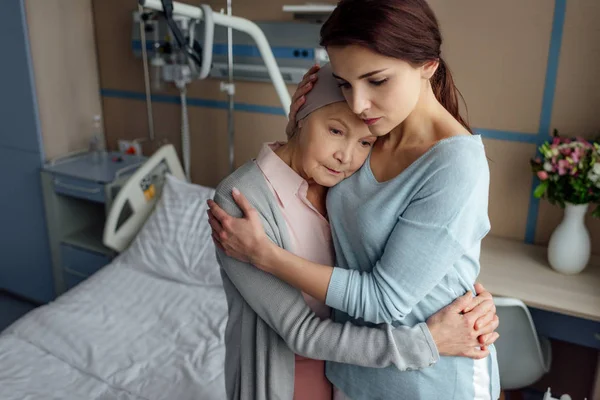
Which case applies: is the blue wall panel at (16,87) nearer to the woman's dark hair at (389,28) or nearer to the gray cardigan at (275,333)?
the gray cardigan at (275,333)

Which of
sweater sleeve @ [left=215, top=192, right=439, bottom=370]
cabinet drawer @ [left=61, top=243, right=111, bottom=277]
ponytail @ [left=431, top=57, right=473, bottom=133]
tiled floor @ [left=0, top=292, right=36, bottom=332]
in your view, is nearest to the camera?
sweater sleeve @ [left=215, top=192, right=439, bottom=370]

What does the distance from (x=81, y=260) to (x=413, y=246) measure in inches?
103

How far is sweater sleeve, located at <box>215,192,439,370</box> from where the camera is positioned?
1.01 m

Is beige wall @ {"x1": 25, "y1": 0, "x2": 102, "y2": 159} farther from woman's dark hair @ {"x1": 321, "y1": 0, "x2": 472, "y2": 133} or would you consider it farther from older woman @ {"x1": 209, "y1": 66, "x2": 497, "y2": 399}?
woman's dark hair @ {"x1": 321, "y1": 0, "x2": 472, "y2": 133}

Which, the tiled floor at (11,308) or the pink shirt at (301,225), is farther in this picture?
the tiled floor at (11,308)

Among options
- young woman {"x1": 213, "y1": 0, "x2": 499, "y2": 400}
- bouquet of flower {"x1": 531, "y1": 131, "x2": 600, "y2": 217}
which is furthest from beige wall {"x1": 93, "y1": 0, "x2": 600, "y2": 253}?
young woman {"x1": 213, "y1": 0, "x2": 499, "y2": 400}

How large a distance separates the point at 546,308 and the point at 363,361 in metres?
1.19

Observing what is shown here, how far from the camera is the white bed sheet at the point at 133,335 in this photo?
1.91 meters

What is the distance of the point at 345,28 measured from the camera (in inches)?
34.8

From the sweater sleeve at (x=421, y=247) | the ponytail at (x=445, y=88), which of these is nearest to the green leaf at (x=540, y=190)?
the ponytail at (x=445, y=88)

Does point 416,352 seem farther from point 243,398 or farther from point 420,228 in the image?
point 243,398

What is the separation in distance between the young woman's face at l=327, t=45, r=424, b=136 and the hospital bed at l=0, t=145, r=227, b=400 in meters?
1.27

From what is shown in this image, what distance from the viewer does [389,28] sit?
2.81 feet

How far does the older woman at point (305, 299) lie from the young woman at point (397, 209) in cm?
3
